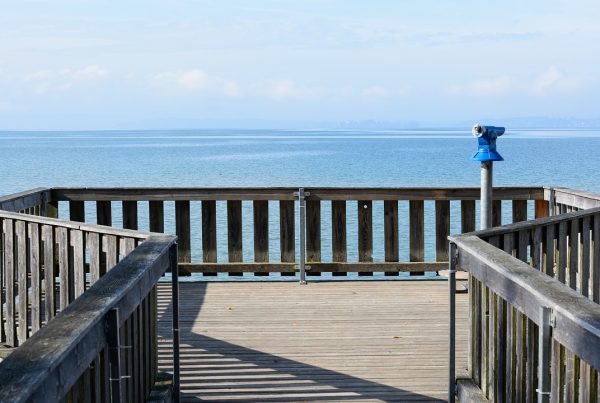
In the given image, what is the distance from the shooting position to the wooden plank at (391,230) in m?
8.66

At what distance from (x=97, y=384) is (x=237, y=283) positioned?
5.56 meters

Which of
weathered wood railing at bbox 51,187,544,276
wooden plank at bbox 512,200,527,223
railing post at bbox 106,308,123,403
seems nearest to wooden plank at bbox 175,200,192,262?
weathered wood railing at bbox 51,187,544,276

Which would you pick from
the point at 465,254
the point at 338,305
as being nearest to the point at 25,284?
the point at 338,305

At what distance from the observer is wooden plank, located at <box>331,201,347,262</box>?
8.69 m

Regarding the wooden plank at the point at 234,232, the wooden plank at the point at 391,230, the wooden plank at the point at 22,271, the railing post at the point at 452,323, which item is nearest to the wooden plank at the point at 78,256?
the wooden plank at the point at 22,271

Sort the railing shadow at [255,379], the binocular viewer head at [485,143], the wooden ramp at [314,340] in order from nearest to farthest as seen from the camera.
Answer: the railing shadow at [255,379] < the wooden ramp at [314,340] < the binocular viewer head at [485,143]

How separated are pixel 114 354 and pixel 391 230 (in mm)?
5654

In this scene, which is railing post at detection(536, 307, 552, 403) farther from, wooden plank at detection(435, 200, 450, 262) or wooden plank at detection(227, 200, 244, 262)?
wooden plank at detection(227, 200, 244, 262)

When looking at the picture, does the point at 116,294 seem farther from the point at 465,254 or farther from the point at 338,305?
the point at 338,305

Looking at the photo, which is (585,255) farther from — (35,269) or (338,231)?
(35,269)

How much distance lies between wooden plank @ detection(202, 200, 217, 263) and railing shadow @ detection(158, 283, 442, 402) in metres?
2.27

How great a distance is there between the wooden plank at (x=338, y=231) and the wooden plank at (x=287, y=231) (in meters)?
0.39

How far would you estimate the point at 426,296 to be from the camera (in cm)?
800

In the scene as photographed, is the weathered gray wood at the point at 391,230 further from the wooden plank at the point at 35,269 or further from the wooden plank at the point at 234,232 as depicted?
the wooden plank at the point at 35,269
